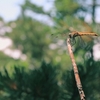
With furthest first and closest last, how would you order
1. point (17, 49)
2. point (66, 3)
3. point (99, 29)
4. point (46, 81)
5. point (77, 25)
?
1. point (17, 49)
2. point (66, 3)
3. point (77, 25)
4. point (99, 29)
5. point (46, 81)

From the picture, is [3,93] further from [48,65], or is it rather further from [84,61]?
[84,61]

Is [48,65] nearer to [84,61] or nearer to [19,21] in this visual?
[84,61]

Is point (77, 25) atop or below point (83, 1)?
below

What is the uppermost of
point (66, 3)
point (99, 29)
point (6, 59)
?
point (6, 59)

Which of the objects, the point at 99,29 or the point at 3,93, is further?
the point at 99,29

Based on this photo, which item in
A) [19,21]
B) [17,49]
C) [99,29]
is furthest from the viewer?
[17,49]

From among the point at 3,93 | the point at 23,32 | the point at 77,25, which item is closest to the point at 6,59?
the point at 23,32

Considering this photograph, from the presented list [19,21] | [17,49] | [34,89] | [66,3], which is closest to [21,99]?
[34,89]

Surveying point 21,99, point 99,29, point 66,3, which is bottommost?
point 21,99

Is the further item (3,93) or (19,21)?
(19,21)
